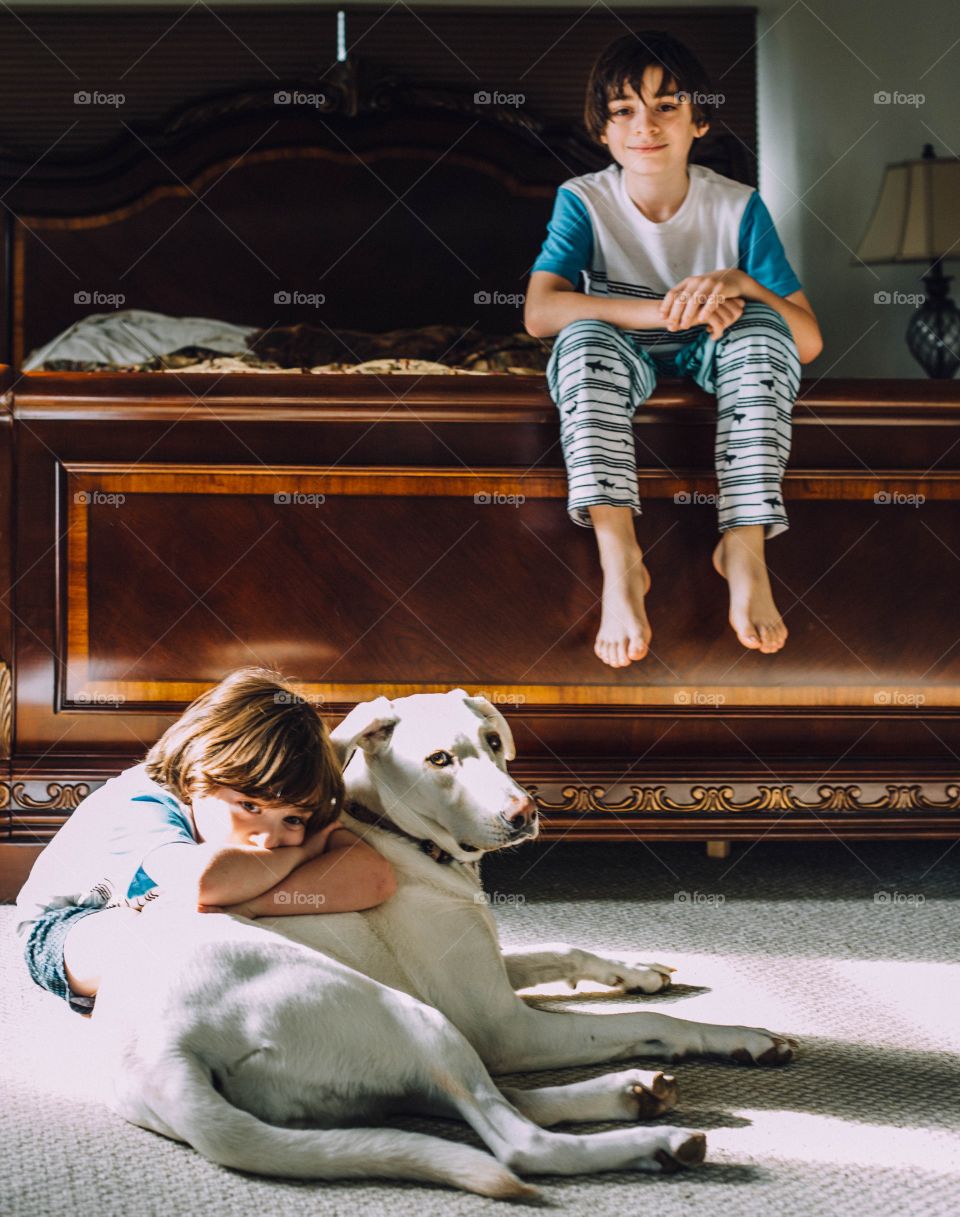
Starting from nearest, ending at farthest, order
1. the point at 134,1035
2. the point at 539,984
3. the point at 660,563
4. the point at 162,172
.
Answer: the point at 134,1035
the point at 539,984
the point at 660,563
the point at 162,172

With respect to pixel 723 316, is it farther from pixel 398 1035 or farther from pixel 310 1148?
pixel 310 1148

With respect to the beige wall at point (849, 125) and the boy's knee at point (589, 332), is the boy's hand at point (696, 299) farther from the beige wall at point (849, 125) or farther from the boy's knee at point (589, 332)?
the beige wall at point (849, 125)

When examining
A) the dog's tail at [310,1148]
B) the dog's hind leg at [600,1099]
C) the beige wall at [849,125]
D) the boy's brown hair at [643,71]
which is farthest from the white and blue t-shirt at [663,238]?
the beige wall at [849,125]

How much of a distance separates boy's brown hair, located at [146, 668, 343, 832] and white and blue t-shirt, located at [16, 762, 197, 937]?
47 millimetres

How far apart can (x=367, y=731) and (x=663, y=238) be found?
3.82ft

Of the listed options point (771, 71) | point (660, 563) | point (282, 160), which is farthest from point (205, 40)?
point (660, 563)

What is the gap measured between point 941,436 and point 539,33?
84.4 inches

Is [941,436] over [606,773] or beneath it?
over

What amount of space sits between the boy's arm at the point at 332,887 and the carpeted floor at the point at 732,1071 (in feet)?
0.66

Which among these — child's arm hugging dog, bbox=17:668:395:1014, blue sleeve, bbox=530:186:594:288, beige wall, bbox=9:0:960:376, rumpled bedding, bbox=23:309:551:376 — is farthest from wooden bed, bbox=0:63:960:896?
beige wall, bbox=9:0:960:376

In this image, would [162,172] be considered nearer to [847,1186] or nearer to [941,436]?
[941,436]

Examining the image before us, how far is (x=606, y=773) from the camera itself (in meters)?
1.90

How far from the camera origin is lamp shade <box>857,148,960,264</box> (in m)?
3.16

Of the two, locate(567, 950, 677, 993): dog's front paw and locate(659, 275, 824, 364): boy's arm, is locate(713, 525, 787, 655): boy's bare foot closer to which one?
locate(659, 275, 824, 364): boy's arm
